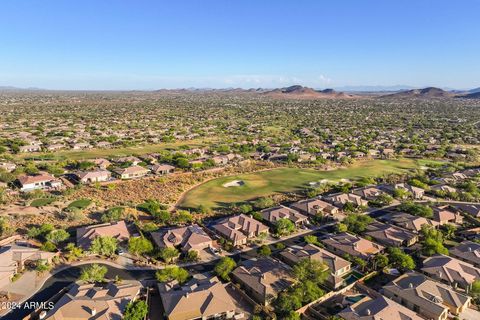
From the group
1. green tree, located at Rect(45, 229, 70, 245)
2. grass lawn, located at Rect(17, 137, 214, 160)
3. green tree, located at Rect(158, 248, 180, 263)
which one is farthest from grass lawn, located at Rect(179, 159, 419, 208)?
grass lawn, located at Rect(17, 137, 214, 160)

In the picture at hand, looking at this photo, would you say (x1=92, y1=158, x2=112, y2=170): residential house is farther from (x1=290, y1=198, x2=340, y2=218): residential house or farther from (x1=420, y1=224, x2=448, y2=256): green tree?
(x1=420, y1=224, x2=448, y2=256): green tree

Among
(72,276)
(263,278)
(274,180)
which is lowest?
(274,180)

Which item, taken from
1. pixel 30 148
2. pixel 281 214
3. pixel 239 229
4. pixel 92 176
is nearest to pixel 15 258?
pixel 239 229

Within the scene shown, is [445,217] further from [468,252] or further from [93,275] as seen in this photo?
[93,275]

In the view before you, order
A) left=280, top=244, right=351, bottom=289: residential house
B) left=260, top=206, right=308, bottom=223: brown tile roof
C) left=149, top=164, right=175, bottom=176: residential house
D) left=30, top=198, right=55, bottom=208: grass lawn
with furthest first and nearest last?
left=149, top=164, right=175, bottom=176: residential house
left=30, top=198, right=55, bottom=208: grass lawn
left=260, top=206, right=308, bottom=223: brown tile roof
left=280, top=244, right=351, bottom=289: residential house

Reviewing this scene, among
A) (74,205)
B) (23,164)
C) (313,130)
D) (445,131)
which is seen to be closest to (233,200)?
(74,205)

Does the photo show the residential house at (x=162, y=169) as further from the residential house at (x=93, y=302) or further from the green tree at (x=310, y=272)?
the green tree at (x=310, y=272)
